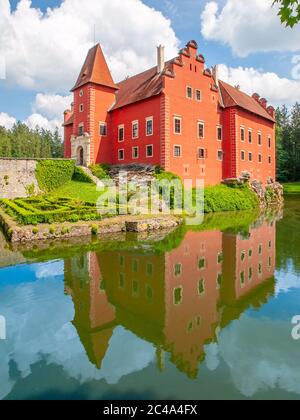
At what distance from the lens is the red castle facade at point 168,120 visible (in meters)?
32.1

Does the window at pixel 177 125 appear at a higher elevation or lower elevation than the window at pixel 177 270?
higher

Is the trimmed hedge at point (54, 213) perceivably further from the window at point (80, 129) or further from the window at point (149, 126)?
the window at point (80, 129)

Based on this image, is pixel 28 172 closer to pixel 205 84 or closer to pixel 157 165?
pixel 157 165

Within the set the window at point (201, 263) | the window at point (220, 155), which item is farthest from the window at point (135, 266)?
the window at point (220, 155)

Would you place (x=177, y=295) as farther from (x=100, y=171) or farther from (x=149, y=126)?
(x=100, y=171)

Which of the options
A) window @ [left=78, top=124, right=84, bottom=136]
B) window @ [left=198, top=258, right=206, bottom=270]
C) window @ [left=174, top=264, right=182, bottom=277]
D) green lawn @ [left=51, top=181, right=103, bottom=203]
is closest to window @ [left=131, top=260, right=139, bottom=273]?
window @ [left=174, top=264, right=182, bottom=277]

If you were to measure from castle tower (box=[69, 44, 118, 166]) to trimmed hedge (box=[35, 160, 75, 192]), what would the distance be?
2.60 metres

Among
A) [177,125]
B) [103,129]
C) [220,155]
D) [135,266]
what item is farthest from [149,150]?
[135,266]

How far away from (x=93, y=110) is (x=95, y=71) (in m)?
4.77

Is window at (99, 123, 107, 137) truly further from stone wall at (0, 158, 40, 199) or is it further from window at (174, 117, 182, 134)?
window at (174, 117, 182, 134)

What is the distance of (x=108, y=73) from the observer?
37.7m

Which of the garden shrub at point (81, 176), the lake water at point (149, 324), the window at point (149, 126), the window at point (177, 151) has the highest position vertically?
the window at point (149, 126)

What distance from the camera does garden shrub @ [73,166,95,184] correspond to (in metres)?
33.5

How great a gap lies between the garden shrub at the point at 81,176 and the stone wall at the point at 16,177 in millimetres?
Result: 4324
